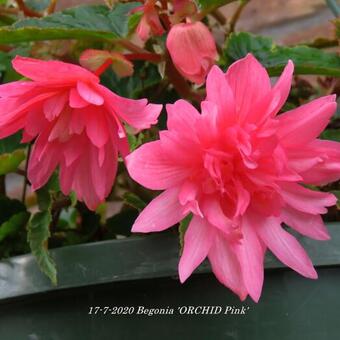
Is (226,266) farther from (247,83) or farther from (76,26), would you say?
(76,26)

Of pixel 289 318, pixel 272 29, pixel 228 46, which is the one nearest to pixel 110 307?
pixel 289 318

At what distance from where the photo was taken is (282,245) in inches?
18.9

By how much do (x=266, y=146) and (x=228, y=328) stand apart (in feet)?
0.65

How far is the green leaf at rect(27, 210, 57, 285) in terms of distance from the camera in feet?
1.85

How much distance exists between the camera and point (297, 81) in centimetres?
81

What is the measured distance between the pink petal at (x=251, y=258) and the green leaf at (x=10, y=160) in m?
0.27

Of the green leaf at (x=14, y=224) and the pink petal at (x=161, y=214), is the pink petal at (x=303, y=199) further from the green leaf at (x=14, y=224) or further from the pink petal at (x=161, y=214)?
the green leaf at (x=14, y=224)

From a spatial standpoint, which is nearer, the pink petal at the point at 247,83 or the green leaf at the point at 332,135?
the pink petal at the point at 247,83

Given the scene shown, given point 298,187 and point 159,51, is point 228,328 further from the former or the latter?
point 159,51

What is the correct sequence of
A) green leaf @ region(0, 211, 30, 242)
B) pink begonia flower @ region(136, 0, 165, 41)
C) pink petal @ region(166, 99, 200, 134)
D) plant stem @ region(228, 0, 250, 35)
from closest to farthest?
pink petal @ region(166, 99, 200, 134), pink begonia flower @ region(136, 0, 165, 41), green leaf @ region(0, 211, 30, 242), plant stem @ region(228, 0, 250, 35)

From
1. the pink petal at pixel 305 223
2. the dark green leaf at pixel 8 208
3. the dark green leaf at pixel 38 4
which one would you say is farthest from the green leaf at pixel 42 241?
the dark green leaf at pixel 38 4

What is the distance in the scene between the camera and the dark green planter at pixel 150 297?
1.82ft

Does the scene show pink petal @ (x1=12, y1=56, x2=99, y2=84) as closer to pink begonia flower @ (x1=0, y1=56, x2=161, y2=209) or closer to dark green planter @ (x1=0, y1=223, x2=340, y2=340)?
pink begonia flower @ (x1=0, y1=56, x2=161, y2=209)

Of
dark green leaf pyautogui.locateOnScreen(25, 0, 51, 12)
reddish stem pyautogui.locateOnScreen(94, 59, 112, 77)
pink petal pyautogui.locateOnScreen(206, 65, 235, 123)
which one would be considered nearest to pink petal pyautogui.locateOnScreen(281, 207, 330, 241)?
pink petal pyautogui.locateOnScreen(206, 65, 235, 123)
